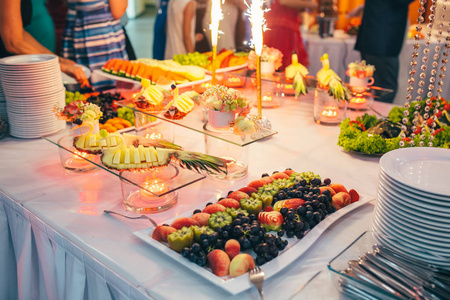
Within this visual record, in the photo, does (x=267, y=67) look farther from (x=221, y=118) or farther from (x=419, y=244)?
(x=419, y=244)

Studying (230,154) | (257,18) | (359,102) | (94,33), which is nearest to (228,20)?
(94,33)

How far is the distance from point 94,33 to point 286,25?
1879 millimetres

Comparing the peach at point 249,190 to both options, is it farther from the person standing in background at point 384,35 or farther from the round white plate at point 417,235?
the person standing in background at point 384,35

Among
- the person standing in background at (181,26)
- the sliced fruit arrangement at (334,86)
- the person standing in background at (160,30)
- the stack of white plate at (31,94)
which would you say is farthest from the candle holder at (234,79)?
the person standing in background at (160,30)

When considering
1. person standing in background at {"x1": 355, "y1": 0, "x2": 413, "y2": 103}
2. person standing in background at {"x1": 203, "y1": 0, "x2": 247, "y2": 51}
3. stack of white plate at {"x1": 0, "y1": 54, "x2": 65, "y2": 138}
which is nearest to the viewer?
stack of white plate at {"x1": 0, "y1": 54, "x2": 65, "y2": 138}

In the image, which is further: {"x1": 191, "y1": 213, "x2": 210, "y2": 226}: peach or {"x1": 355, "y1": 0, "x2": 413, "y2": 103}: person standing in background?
{"x1": 355, "y1": 0, "x2": 413, "y2": 103}: person standing in background

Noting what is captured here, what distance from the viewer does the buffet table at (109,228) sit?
1.05 metres

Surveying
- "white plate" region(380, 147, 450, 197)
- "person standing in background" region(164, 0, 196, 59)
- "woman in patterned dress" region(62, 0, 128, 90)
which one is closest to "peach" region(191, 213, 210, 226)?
"white plate" region(380, 147, 450, 197)

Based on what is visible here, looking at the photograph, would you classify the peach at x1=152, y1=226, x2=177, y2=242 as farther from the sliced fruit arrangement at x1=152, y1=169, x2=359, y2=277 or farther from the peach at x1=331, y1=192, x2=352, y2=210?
the peach at x1=331, y1=192, x2=352, y2=210

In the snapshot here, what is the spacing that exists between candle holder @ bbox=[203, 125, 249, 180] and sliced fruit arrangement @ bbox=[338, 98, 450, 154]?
493 mm

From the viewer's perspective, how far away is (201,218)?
119cm

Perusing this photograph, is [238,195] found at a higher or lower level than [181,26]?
lower

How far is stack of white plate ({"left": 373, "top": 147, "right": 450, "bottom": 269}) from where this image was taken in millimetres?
954

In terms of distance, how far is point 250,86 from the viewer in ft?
9.38
